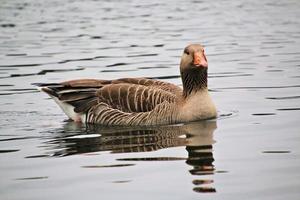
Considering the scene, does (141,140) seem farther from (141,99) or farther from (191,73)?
(191,73)

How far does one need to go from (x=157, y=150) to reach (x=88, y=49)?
573 inches

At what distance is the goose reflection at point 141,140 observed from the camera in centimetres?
972

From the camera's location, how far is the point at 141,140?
1114 cm

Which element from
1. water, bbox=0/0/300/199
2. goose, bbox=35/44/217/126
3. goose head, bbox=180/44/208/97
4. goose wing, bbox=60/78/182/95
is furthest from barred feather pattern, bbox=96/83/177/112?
water, bbox=0/0/300/199

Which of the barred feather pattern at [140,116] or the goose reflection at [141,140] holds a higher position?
the barred feather pattern at [140,116]

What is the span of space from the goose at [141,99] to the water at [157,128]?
13.0 inches

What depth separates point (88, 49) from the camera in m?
24.4

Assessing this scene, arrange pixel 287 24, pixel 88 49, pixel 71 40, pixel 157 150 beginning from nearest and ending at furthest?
pixel 157 150, pixel 88 49, pixel 71 40, pixel 287 24

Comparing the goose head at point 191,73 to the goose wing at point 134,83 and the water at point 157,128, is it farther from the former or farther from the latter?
the water at point 157,128

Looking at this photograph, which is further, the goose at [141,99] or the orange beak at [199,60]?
the goose at [141,99]

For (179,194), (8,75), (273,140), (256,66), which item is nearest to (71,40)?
(8,75)

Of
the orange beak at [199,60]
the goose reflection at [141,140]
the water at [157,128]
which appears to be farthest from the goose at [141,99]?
the water at [157,128]

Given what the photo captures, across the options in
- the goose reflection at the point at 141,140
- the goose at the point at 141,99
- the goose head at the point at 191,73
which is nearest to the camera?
the goose reflection at the point at 141,140

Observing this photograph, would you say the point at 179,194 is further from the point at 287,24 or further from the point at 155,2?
the point at 155,2
